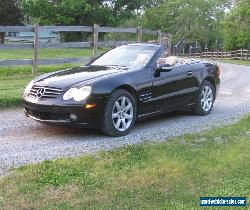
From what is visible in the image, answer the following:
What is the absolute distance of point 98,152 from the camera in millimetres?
6484

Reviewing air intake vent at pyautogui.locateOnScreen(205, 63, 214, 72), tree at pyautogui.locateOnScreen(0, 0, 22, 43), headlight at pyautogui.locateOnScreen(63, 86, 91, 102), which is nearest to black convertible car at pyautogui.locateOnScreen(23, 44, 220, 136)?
headlight at pyautogui.locateOnScreen(63, 86, 91, 102)

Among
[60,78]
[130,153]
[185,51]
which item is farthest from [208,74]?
[185,51]

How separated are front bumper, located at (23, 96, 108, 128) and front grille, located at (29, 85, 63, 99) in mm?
136

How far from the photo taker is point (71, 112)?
7234 mm

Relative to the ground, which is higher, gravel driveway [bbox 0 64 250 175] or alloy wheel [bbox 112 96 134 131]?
alloy wheel [bbox 112 96 134 131]

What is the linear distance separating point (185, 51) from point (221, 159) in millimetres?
61661

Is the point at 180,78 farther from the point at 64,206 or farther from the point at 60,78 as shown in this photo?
the point at 64,206

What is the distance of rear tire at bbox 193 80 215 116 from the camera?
956cm

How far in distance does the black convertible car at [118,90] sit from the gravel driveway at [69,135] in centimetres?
25

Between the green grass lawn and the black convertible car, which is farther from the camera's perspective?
the green grass lawn

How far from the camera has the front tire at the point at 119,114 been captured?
24.3 ft

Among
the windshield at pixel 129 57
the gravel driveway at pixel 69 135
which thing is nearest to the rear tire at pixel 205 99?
the gravel driveway at pixel 69 135

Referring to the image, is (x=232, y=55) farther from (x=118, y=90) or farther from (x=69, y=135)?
(x=69, y=135)

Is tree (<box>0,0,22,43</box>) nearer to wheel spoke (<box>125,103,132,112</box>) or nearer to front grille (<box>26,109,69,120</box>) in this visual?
front grille (<box>26,109,69,120</box>)
